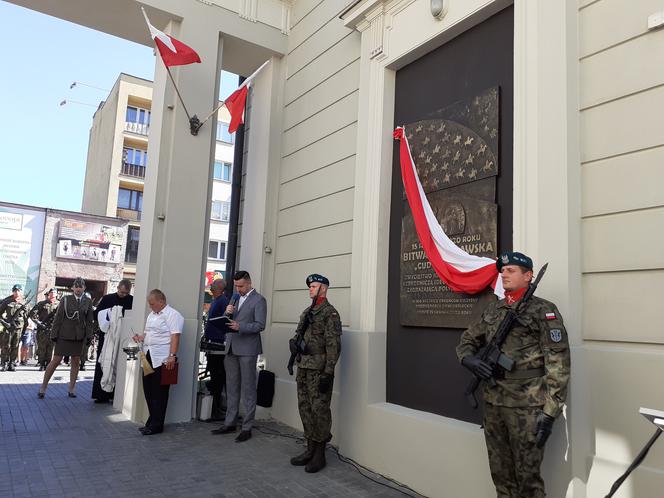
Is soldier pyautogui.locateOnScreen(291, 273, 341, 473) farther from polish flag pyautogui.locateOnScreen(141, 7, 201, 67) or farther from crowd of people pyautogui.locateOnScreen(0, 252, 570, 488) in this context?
polish flag pyautogui.locateOnScreen(141, 7, 201, 67)

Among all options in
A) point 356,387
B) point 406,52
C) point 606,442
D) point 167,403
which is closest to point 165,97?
point 406,52

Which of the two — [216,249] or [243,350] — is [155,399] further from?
[216,249]

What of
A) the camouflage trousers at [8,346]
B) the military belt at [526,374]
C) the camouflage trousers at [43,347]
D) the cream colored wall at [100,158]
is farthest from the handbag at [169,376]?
the cream colored wall at [100,158]

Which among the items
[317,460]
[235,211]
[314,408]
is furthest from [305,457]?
[235,211]

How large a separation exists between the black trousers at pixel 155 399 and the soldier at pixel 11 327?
7.74 m

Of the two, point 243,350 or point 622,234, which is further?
point 243,350

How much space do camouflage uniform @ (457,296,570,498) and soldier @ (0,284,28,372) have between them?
12.3 meters

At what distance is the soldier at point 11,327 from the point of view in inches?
493

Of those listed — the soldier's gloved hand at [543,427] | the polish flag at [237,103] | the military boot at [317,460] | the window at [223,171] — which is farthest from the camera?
the window at [223,171]

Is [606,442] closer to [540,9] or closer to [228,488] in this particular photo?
[228,488]

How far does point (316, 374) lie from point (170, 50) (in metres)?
4.71

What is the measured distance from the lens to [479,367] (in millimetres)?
3631

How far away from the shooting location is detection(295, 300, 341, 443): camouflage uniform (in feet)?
17.6

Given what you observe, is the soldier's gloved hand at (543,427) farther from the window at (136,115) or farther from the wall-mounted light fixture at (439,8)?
the window at (136,115)
